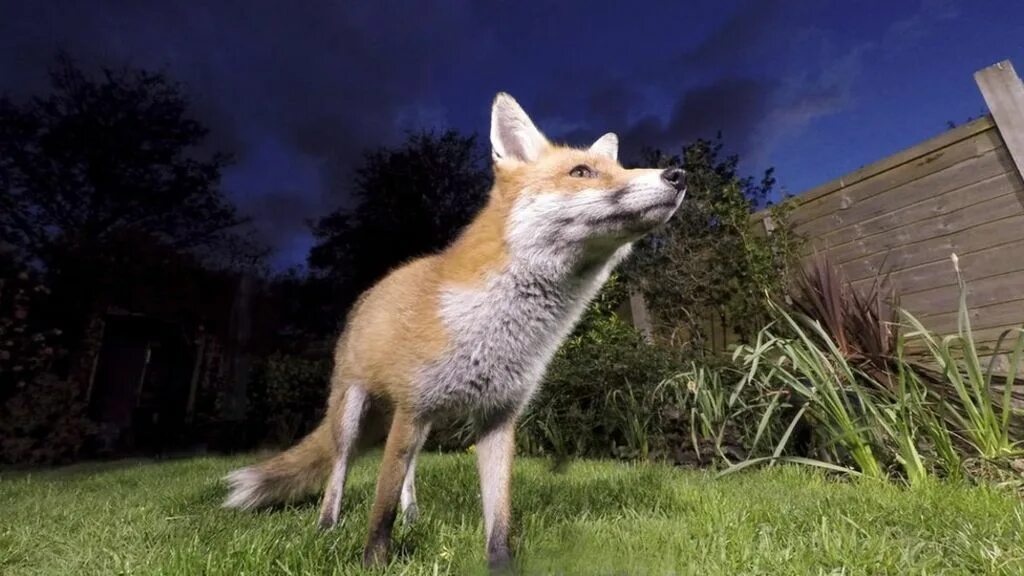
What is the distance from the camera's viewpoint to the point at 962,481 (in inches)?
113

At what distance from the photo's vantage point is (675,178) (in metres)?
1.75

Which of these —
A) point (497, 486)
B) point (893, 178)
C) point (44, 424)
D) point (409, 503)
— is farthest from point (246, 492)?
point (44, 424)

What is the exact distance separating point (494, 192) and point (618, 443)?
3875 millimetres

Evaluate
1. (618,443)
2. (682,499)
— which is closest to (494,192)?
(682,499)

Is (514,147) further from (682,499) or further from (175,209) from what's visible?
(175,209)

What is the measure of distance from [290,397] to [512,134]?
6.88 metres

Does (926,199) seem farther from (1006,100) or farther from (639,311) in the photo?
(639,311)

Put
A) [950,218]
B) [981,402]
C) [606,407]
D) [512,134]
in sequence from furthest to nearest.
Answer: [606,407], [950,218], [981,402], [512,134]

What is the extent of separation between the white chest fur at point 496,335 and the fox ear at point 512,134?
57 cm

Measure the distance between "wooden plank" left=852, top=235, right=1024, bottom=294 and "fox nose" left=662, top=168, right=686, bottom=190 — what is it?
375cm

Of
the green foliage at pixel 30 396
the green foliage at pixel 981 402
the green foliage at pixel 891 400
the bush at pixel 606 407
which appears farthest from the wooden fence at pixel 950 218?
the green foliage at pixel 30 396

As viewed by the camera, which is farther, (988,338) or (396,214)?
(396,214)

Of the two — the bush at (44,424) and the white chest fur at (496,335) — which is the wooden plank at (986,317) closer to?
the white chest fur at (496,335)

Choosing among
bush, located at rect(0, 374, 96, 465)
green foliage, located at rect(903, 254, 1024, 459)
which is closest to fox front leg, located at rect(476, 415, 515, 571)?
green foliage, located at rect(903, 254, 1024, 459)
